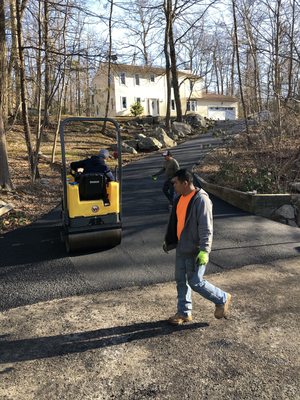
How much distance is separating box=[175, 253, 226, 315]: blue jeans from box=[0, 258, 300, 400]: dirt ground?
0.90 feet

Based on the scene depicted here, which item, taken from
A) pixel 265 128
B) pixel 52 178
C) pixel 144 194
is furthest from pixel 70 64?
pixel 265 128

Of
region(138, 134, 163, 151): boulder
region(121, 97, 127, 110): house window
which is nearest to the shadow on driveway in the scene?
region(138, 134, 163, 151): boulder

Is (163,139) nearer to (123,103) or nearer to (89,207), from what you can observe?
(89,207)

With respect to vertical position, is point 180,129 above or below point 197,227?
above

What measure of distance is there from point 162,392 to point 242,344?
1.10 metres

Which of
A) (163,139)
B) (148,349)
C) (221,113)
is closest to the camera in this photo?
(148,349)

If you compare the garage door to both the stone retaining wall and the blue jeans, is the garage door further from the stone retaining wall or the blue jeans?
the blue jeans

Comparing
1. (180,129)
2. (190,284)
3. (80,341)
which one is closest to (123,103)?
(180,129)

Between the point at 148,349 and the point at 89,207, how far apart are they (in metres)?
2.93

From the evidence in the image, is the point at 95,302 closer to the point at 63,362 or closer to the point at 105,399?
the point at 63,362

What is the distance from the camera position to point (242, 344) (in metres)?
3.73

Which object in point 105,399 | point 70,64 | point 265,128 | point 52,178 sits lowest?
point 105,399

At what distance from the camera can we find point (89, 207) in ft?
19.9

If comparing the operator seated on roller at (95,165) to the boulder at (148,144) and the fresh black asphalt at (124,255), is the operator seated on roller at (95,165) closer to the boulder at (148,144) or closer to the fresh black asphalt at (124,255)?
the fresh black asphalt at (124,255)
